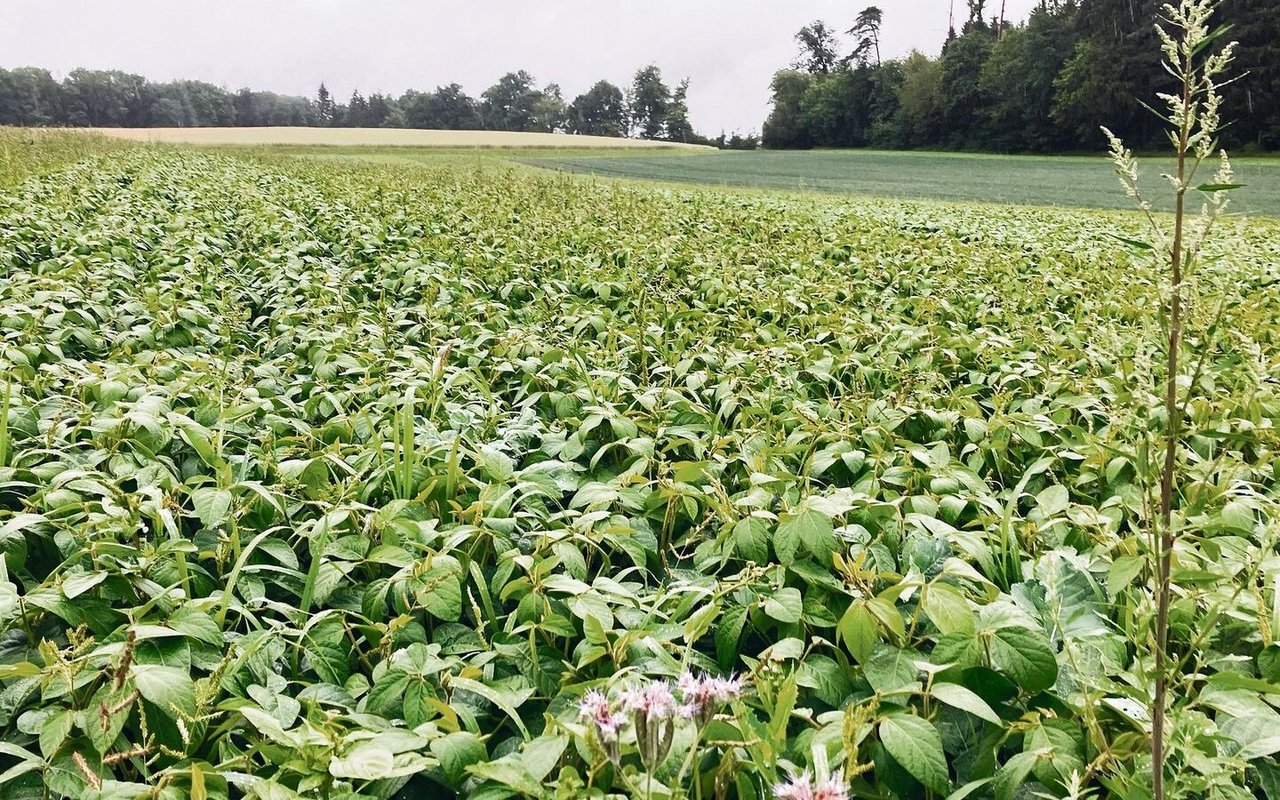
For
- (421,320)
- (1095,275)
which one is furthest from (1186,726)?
(1095,275)

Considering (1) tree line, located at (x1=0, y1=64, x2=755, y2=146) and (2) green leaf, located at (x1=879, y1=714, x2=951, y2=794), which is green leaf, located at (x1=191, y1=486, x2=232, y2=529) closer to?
(2) green leaf, located at (x1=879, y1=714, x2=951, y2=794)

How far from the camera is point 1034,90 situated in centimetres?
4984

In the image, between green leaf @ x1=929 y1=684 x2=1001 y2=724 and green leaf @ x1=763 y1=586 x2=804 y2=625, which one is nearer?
green leaf @ x1=929 y1=684 x2=1001 y2=724

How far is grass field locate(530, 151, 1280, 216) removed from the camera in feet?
68.2

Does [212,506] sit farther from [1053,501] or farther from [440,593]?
[1053,501]

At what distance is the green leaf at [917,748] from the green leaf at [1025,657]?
219mm

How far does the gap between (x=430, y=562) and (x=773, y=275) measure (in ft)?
15.9

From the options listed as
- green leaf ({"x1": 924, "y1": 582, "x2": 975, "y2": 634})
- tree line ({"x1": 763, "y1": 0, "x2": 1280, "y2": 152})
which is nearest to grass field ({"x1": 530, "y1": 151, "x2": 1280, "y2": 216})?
tree line ({"x1": 763, "y1": 0, "x2": 1280, "y2": 152})

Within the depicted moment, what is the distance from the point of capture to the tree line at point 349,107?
70688 millimetres

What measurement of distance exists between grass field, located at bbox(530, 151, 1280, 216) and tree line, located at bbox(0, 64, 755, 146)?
127 feet

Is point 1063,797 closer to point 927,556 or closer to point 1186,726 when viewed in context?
point 1186,726

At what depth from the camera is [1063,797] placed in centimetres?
128

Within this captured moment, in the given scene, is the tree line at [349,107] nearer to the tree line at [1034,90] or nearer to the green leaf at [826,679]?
the tree line at [1034,90]

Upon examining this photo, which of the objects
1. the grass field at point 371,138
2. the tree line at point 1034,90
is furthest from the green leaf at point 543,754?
the grass field at point 371,138
